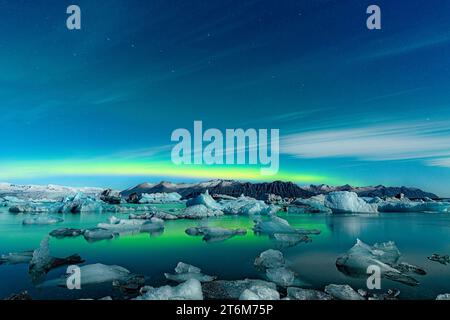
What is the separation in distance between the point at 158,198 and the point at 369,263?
43.2 meters

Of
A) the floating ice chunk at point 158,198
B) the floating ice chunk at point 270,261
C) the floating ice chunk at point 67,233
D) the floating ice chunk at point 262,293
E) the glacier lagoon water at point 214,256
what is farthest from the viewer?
the floating ice chunk at point 158,198

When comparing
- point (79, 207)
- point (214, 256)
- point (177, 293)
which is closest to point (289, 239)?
point (214, 256)

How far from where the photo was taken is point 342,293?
497 cm

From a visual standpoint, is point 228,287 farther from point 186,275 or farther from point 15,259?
point 15,259

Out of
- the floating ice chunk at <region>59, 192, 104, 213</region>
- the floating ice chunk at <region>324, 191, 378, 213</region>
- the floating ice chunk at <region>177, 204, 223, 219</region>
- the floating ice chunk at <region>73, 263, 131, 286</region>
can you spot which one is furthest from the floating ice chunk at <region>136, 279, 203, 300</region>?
the floating ice chunk at <region>59, 192, 104, 213</region>

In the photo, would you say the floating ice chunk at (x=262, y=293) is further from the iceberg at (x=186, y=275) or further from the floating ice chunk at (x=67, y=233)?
the floating ice chunk at (x=67, y=233)

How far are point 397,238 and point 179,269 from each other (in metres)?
8.46

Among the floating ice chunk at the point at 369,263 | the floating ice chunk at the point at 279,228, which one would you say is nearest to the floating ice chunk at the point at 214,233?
the floating ice chunk at the point at 279,228

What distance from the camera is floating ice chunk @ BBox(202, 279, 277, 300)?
4.89 meters

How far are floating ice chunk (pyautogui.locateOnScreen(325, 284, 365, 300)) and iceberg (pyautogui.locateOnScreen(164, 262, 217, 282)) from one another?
1918 mm

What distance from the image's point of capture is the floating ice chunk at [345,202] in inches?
878

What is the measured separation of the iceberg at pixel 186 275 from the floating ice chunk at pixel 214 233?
4255 mm
